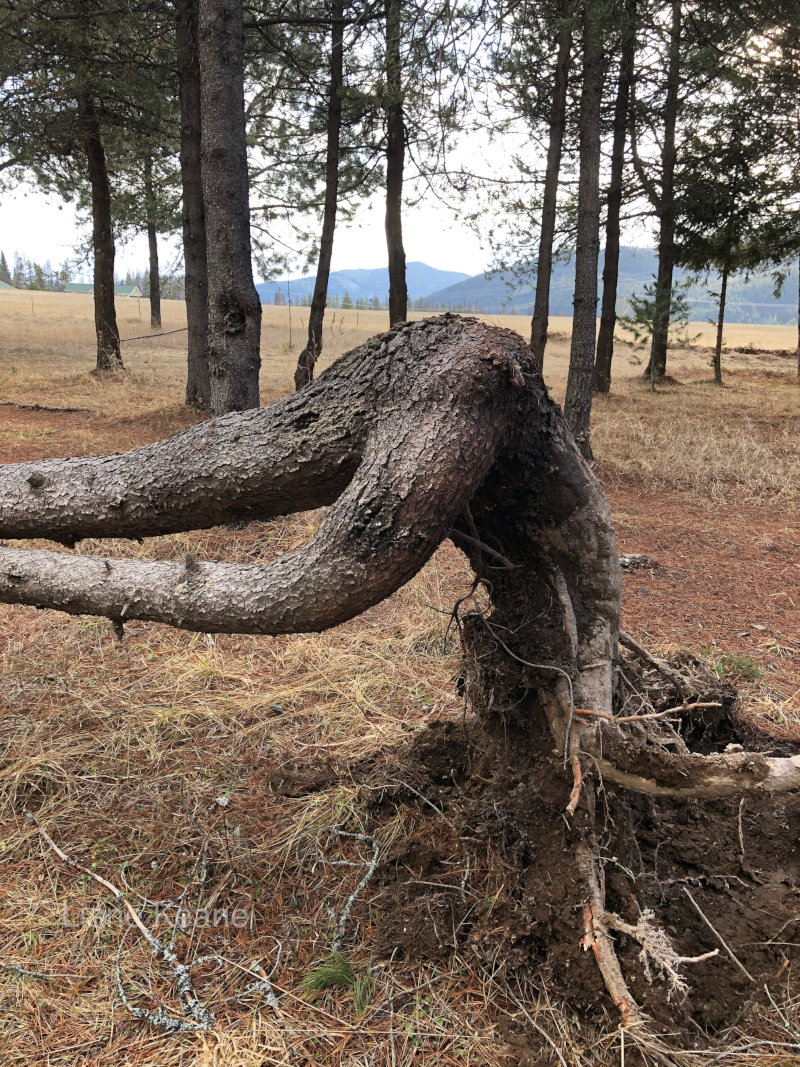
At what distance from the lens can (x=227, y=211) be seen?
5008 mm

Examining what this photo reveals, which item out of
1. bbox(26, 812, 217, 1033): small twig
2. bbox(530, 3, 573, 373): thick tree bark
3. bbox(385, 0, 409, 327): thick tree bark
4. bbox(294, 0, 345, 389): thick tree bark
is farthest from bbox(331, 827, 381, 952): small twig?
bbox(385, 0, 409, 327): thick tree bark

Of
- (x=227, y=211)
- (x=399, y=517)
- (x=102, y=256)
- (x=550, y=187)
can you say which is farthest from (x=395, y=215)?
(x=399, y=517)

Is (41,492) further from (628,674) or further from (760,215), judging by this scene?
(760,215)

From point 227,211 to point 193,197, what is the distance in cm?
398

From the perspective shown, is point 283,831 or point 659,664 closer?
point 283,831

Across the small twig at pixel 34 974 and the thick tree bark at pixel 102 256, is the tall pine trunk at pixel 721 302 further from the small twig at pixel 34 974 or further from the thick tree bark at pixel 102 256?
the small twig at pixel 34 974

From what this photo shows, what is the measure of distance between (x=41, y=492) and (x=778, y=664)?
3.53 m

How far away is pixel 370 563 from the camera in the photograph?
5.23 feet

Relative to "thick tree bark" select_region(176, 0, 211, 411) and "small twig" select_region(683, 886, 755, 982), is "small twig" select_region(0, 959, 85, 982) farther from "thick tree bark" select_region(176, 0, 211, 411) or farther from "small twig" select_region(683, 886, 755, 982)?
"thick tree bark" select_region(176, 0, 211, 411)

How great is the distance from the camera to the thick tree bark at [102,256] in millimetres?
12594

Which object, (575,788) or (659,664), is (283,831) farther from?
(659,664)

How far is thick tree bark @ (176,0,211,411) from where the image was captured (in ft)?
23.7

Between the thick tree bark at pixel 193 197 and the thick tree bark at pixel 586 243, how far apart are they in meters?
3.77

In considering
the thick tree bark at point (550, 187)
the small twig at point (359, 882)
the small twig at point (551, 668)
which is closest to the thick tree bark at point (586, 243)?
the thick tree bark at point (550, 187)
